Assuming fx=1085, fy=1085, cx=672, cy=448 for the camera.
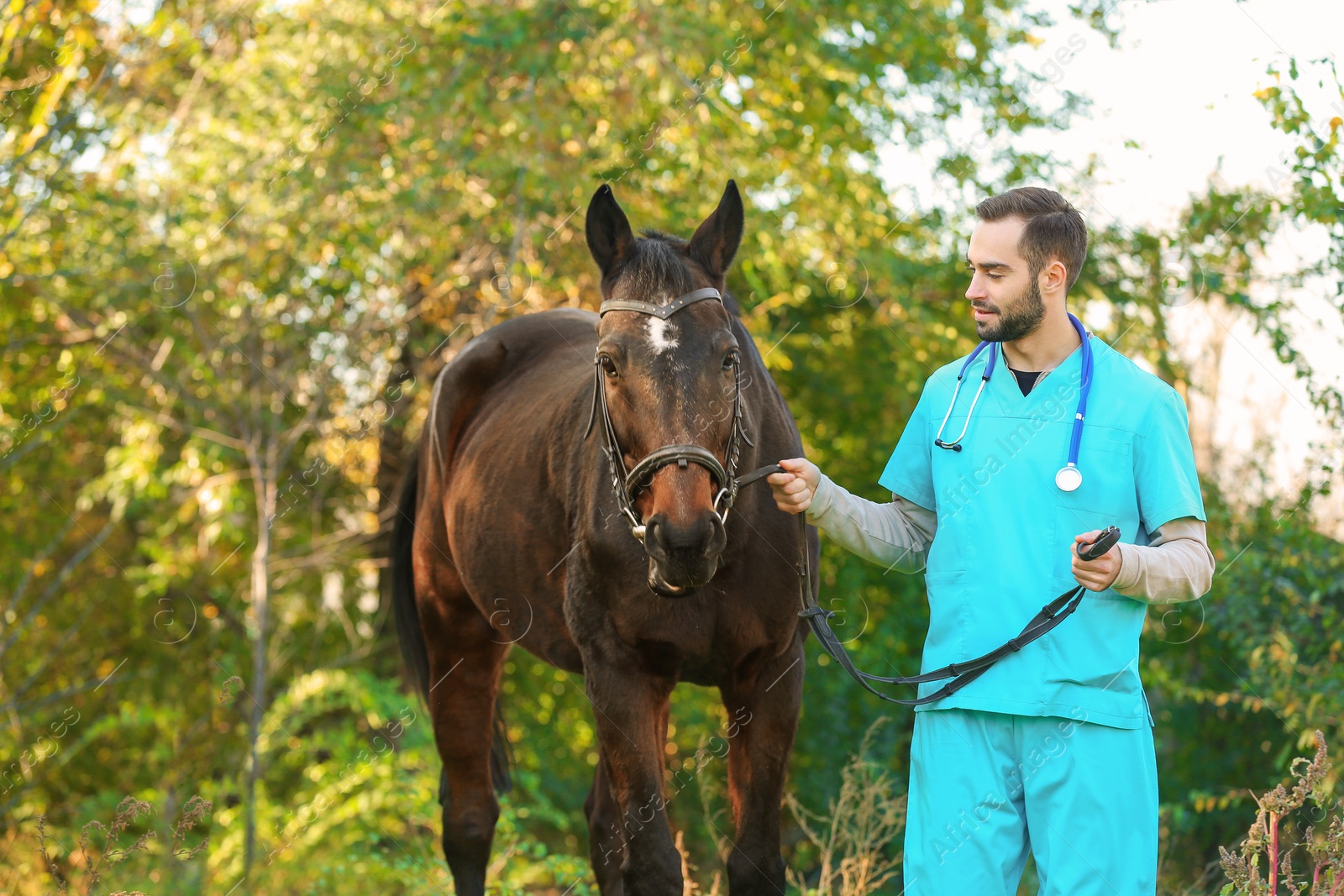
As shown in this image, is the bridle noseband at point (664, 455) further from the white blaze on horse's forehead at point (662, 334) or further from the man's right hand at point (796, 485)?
the man's right hand at point (796, 485)

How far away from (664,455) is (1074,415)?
2.96ft

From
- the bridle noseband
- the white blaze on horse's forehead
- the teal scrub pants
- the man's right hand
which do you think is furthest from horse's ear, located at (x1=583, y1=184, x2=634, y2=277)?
the teal scrub pants

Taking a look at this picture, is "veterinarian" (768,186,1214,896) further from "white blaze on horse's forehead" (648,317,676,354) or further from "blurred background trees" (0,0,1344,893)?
"blurred background trees" (0,0,1344,893)

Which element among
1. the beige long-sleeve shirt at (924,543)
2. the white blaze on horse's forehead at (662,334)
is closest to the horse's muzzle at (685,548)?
the beige long-sleeve shirt at (924,543)

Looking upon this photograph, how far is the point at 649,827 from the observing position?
120 inches

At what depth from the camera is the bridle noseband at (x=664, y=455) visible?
2.51 m

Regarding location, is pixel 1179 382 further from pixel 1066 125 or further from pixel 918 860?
pixel 918 860

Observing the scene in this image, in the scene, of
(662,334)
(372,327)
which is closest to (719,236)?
(662,334)

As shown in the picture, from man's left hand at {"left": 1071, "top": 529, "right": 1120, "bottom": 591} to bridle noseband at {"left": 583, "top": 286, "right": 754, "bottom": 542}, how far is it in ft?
2.65

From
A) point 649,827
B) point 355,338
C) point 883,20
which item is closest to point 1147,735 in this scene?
point 649,827

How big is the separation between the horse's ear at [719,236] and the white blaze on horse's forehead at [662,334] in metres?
0.44

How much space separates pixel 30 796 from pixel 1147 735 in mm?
8300

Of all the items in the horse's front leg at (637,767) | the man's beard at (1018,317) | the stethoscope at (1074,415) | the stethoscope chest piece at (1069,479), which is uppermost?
the man's beard at (1018,317)

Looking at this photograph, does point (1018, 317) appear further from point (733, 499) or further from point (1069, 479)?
point (733, 499)
